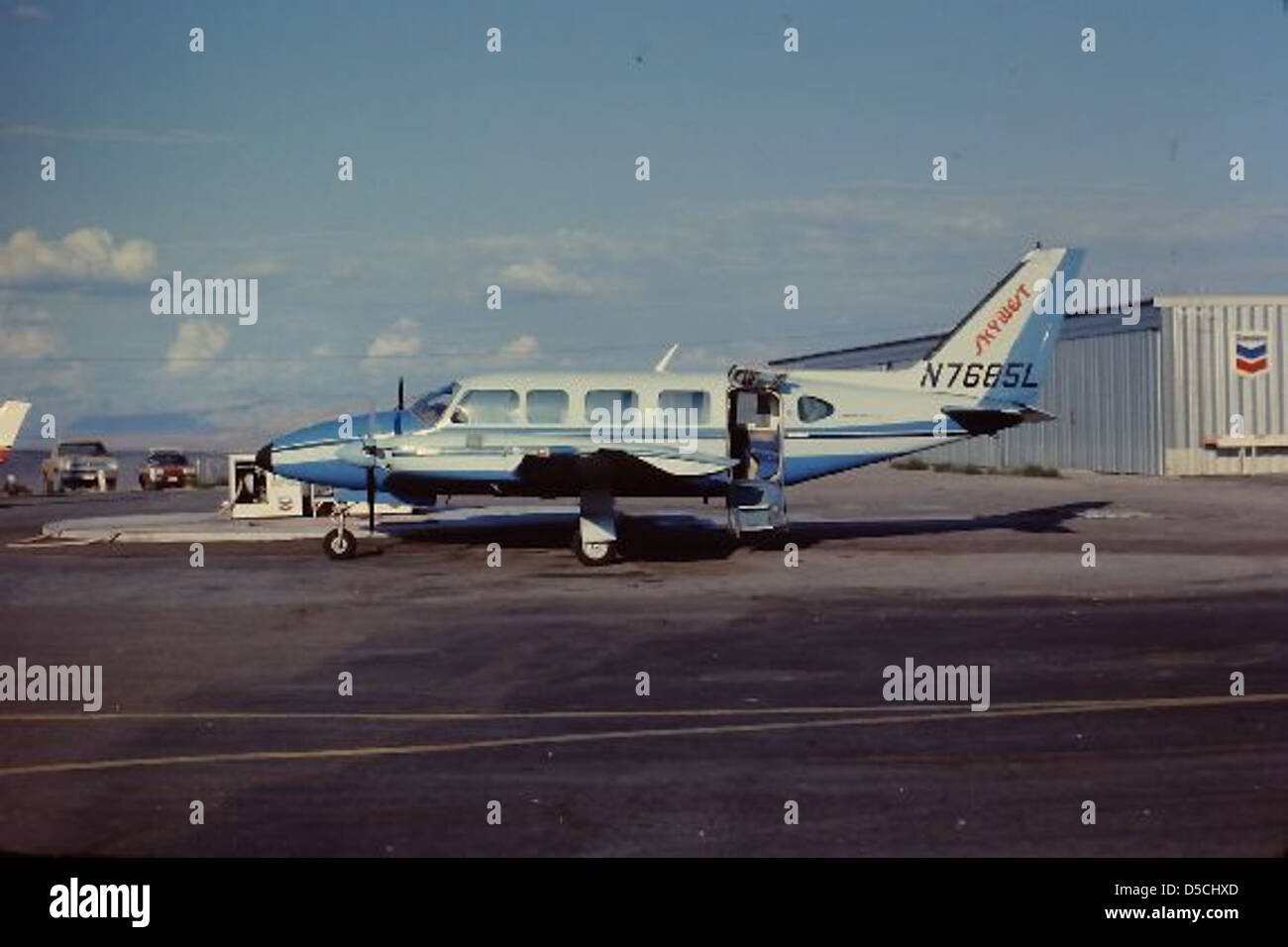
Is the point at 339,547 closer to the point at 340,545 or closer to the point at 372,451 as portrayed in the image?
the point at 340,545

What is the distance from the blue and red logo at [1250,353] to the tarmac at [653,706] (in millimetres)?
26464

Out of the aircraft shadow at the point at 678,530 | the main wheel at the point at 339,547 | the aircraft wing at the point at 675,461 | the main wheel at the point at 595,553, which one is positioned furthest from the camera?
the aircraft shadow at the point at 678,530

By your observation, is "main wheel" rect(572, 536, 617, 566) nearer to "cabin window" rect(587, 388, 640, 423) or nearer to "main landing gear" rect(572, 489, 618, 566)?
"main landing gear" rect(572, 489, 618, 566)

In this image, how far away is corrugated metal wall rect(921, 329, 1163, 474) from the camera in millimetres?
51375

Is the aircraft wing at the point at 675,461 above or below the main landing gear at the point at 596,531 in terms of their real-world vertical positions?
above

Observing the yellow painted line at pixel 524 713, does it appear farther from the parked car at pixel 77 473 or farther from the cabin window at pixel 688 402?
the parked car at pixel 77 473

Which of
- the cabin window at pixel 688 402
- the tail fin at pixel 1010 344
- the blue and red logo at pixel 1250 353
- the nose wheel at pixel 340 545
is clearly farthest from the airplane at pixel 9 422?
the blue and red logo at pixel 1250 353

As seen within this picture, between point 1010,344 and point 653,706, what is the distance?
1626 cm

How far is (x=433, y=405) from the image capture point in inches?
982

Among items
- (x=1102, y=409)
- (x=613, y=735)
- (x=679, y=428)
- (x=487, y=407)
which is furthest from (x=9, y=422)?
(x=613, y=735)

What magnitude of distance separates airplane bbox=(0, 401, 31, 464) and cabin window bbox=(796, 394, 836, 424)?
27.9 m

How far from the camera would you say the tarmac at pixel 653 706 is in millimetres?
8617
